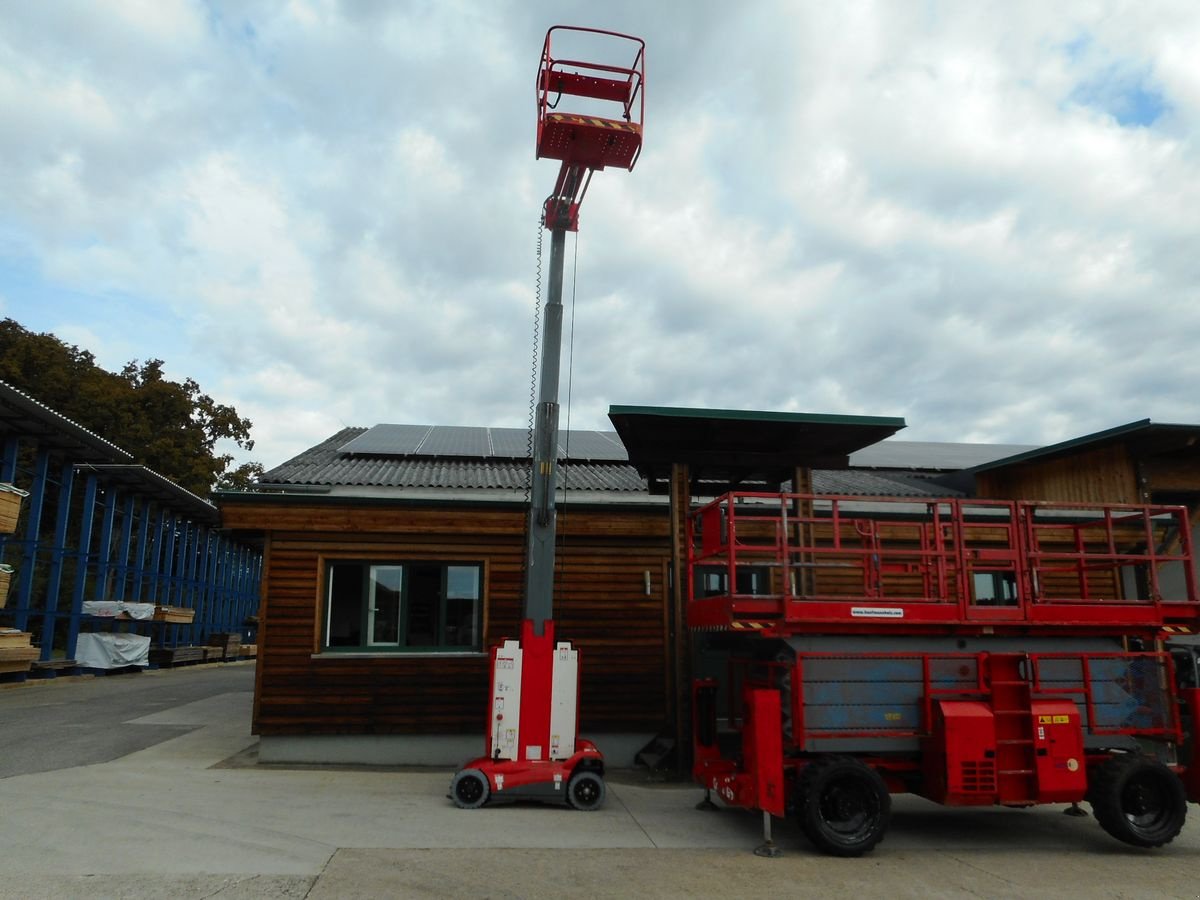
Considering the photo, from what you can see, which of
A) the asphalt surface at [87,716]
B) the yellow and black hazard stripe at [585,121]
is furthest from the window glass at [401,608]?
the yellow and black hazard stripe at [585,121]

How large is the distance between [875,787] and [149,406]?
43.7 m

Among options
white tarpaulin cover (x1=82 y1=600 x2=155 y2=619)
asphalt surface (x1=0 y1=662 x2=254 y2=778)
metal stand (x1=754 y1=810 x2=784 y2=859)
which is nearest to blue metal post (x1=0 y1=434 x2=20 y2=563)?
asphalt surface (x1=0 y1=662 x2=254 y2=778)

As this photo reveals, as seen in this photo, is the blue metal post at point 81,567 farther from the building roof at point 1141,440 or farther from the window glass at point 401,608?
the building roof at point 1141,440

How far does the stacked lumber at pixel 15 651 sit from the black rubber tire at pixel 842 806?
22.9 m

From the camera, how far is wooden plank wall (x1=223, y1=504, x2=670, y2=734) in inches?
468

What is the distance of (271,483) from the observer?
12.6 meters

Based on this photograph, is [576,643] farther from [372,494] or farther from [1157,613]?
[1157,613]

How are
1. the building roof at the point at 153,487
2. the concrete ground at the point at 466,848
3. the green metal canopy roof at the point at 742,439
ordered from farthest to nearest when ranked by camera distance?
the building roof at the point at 153,487, the green metal canopy roof at the point at 742,439, the concrete ground at the point at 466,848

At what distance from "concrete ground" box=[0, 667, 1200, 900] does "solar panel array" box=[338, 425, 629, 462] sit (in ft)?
24.1

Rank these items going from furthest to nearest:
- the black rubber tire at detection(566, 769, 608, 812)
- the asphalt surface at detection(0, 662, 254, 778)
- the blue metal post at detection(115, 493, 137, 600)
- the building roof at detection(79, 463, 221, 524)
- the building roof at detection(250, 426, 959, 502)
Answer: the blue metal post at detection(115, 493, 137, 600) → the building roof at detection(79, 463, 221, 524) → the building roof at detection(250, 426, 959, 502) → the asphalt surface at detection(0, 662, 254, 778) → the black rubber tire at detection(566, 769, 608, 812)

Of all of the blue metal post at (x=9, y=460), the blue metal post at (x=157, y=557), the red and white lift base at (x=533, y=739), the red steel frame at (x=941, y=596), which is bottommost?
the red and white lift base at (x=533, y=739)

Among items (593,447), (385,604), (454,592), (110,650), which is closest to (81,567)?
(110,650)

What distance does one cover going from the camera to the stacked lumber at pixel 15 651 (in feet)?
73.3

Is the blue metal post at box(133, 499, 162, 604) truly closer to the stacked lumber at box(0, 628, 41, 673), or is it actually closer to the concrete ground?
the stacked lumber at box(0, 628, 41, 673)
